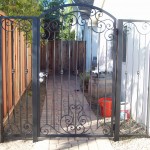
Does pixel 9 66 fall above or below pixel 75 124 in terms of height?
above

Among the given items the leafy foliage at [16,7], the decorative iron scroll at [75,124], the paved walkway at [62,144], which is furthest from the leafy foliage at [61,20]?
the paved walkway at [62,144]

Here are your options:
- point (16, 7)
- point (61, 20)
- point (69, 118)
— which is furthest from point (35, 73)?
point (61, 20)

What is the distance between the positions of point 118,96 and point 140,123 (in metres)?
1.16

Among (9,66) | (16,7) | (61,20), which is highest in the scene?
(16,7)

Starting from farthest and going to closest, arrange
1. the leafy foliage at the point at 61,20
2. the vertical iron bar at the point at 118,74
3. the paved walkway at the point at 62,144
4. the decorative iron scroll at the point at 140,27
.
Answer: the decorative iron scroll at the point at 140,27 → the leafy foliage at the point at 61,20 → the vertical iron bar at the point at 118,74 → the paved walkway at the point at 62,144

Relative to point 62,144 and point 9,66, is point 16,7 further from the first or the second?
point 62,144

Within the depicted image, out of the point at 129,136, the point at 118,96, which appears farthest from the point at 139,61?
the point at 129,136

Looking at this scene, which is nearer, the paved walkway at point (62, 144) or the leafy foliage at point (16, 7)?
the paved walkway at point (62, 144)

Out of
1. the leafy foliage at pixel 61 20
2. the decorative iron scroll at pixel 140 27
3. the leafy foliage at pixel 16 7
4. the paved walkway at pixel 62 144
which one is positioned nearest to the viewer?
the paved walkway at pixel 62 144

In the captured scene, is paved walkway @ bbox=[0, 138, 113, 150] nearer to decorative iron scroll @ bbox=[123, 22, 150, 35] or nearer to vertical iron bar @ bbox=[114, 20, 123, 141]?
vertical iron bar @ bbox=[114, 20, 123, 141]

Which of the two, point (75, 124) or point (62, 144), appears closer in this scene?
point (62, 144)

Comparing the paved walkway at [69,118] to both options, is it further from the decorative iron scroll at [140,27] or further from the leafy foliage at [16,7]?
the leafy foliage at [16,7]

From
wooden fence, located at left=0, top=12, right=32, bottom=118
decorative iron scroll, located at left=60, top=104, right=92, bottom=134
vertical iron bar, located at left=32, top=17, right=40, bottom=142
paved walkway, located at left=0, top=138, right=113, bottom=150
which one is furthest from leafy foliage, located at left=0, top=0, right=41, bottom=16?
paved walkway, located at left=0, top=138, right=113, bottom=150

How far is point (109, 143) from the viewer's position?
4887mm
